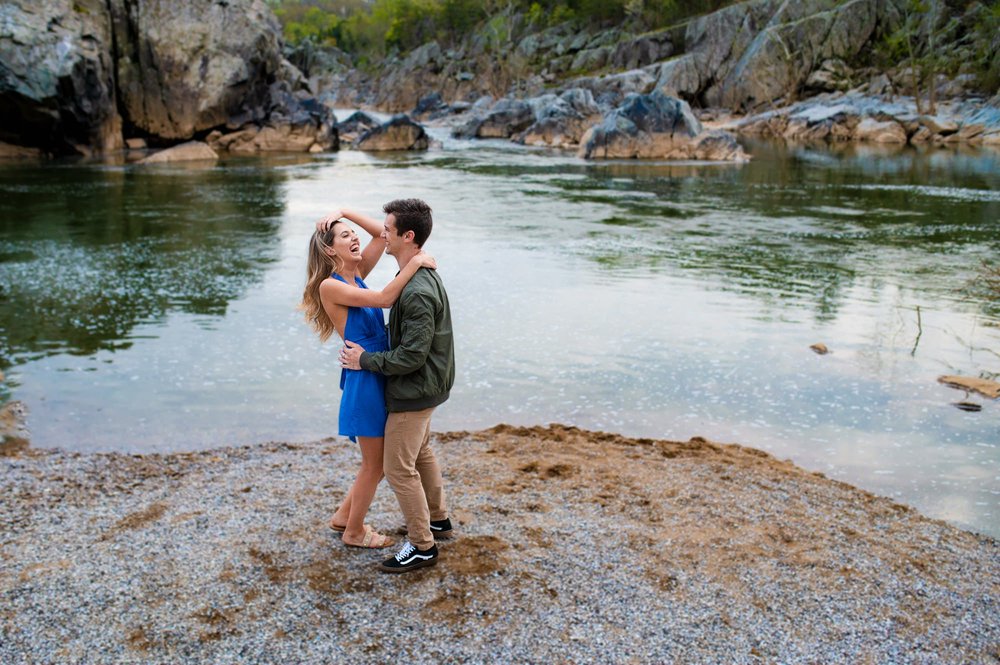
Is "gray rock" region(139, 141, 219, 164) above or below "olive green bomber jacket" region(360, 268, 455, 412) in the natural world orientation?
above

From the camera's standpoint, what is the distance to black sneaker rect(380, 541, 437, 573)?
4570mm

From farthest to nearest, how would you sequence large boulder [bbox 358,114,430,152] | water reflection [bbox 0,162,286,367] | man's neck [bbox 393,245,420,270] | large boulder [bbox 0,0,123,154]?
1. large boulder [bbox 358,114,430,152]
2. large boulder [bbox 0,0,123,154]
3. water reflection [bbox 0,162,286,367]
4. man's neck [bbox 393,245,420,270]

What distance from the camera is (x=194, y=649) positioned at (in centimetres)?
390

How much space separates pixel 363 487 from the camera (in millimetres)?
4770

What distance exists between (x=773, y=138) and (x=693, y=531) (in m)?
52.5

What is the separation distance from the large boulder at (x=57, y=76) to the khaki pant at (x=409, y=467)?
1282 inches

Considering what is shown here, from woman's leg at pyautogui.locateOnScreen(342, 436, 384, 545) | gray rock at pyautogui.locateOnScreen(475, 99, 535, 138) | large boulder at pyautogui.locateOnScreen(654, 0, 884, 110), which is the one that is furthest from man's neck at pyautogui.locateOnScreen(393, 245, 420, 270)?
large boulder at pyautogui.locateOnScreen(654, 0, 884, 110)

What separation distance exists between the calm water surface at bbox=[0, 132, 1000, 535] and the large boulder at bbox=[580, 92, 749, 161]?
15649 millimetres

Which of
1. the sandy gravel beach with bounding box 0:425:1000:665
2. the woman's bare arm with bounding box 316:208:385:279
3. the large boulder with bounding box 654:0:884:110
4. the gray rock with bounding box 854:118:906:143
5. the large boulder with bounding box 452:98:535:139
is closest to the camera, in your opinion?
the sandy gravel beach with bounding box 0:425:1000:665

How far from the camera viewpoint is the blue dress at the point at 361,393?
4.48m

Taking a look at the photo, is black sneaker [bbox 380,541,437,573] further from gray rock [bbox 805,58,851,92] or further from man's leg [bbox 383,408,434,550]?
gray rock [bbox 805,58,851,92]

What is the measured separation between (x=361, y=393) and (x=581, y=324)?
269 inches

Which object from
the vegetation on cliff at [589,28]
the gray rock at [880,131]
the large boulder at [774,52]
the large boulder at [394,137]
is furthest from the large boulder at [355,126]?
the vegetation on cliff at [589,28]

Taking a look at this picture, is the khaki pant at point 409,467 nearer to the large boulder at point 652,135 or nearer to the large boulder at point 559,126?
the large boulder at point 652,135
